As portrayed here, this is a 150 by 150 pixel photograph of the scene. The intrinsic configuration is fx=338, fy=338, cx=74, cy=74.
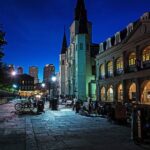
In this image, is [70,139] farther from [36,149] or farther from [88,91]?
[88,91]

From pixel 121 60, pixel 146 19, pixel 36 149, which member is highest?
pixel 146 19

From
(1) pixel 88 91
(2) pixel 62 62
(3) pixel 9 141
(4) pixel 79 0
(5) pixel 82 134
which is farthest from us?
(2) pixel 62 62

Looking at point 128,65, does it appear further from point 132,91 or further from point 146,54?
point 146,54

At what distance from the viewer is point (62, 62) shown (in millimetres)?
102625

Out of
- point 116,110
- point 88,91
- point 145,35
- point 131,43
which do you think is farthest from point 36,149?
point 88,91

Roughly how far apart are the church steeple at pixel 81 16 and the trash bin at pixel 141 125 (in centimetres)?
6247

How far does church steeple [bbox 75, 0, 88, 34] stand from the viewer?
7629cm

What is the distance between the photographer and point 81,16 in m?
78.4

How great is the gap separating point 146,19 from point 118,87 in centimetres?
1320

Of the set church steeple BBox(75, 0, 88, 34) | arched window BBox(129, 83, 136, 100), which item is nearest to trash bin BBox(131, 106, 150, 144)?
arched window BBox(129, 83, 136, 100)

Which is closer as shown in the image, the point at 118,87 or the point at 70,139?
the point at 70,139

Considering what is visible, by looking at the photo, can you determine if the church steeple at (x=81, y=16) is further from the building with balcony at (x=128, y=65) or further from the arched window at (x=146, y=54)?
the arched window at (x=146, y=54)

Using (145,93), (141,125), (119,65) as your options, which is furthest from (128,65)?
(141,125)

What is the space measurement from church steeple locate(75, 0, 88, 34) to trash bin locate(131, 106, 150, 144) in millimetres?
62473
